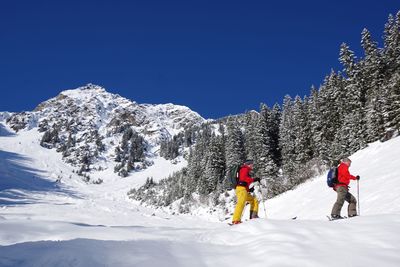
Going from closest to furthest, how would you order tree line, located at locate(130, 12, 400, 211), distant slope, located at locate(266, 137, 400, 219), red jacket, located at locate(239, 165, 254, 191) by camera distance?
red jacket, located at locate(239, 165, 254, 191)
distant slope, located at locate(266, 137, 400, 219)
tree line, located at locate(130, 12, 400, 211)

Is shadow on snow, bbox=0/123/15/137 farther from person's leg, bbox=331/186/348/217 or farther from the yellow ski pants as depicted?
person's leg, bbox=331/186/348/217

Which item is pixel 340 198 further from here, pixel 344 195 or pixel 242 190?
pixel 242 190

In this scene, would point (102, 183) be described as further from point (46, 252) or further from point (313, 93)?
point (46, 252)

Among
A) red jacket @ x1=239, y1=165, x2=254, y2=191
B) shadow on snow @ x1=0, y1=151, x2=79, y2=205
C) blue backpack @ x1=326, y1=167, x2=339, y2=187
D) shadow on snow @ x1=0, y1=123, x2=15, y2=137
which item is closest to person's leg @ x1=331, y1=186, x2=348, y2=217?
blue backpack @ x1=326, y1=167, x2=339, y2=187

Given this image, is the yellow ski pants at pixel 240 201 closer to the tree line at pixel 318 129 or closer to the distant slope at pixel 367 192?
the distant slope at pixel 367 192

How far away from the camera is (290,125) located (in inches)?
2365

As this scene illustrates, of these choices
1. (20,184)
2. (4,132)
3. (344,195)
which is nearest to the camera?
(344,195)

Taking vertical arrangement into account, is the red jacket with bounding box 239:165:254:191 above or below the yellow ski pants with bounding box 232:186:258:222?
above

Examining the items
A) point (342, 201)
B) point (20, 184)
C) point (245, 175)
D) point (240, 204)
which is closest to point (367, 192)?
point (342, 201)

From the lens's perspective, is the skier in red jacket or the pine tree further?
the pine tree

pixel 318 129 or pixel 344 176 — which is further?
pixel 318 129

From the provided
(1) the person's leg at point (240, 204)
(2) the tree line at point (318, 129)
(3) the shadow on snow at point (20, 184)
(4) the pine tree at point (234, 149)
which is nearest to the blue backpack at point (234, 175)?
(1) the person's leg at point (240, 204)

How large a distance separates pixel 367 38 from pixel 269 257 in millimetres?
54394

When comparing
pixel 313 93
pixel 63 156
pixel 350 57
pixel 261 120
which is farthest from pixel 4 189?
pixel 63 156
